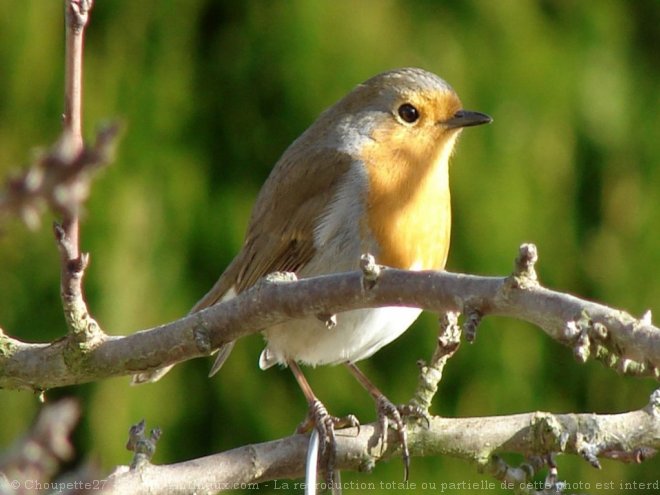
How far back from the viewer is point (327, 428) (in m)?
A: 2.06

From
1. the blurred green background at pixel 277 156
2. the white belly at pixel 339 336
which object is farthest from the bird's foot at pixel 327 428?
the blurred green background at pixel 277 156

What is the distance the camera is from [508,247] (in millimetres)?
3104

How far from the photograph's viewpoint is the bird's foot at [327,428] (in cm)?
200

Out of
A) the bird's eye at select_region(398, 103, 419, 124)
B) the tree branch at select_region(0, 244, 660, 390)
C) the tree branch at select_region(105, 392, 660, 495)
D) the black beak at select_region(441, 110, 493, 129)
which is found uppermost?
the bird's eye at select_region(398, 103, 419, 124)

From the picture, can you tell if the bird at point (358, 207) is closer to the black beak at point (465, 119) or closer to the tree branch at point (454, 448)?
the black beak at point (465, 119)

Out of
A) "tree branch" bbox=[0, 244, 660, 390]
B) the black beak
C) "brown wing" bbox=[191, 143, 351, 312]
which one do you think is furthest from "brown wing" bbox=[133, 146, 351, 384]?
"tree branch" bbox=[0, 244, 660, 390]

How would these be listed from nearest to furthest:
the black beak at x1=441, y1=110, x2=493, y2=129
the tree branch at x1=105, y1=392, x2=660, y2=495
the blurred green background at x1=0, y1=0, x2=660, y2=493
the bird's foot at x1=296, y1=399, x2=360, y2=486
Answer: the tree branch at x1=105, y1=392, x2=660, y2=495
the bird's foot at x1=296, y1=399, x2=360, y2=486
the black beak at x1=441, y1=110, x2=493, y2=129
the blurred green background at x1=0, y1=0, x2=660, y2=493

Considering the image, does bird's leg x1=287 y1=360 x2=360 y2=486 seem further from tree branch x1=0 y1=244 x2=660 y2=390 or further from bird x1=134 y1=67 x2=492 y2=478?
tree branch x1=0 y1=244 x2=660 y2=390

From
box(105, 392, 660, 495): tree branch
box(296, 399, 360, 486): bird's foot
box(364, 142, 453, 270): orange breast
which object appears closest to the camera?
box(105, 392, 660, 495): tree branch

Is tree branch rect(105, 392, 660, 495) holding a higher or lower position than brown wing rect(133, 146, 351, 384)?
lower

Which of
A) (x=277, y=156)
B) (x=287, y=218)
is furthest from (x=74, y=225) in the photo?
(x=277, y=156)

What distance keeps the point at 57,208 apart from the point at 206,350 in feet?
3.20

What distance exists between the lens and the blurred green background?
2.97m

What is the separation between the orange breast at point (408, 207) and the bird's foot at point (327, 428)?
1.32ft
